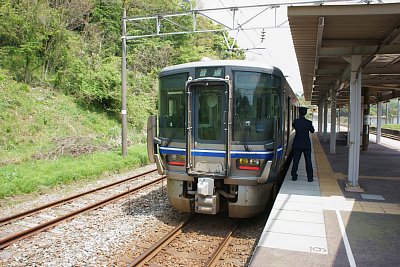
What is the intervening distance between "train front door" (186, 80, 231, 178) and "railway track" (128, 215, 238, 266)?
1.09 metres

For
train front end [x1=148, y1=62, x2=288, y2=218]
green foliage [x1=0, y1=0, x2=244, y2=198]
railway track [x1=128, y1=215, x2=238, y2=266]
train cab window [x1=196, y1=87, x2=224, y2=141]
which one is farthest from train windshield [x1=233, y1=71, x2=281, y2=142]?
green foliage [x1=0, y1=0, x2=244, y2=198]

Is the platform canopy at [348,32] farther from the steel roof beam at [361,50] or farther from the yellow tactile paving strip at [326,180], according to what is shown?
the yellow tactile paving strip at [326,180]

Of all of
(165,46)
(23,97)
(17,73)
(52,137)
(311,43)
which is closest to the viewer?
(311,43)

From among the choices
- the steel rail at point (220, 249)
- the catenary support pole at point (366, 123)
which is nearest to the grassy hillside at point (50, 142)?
the steel rail at point (220, 249)

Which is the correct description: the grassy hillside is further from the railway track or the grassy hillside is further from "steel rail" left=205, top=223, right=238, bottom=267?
"steel rail" left=205, top=223, right=238, bottom=267

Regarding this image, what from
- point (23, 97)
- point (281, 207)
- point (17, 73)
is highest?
point (17, 73)

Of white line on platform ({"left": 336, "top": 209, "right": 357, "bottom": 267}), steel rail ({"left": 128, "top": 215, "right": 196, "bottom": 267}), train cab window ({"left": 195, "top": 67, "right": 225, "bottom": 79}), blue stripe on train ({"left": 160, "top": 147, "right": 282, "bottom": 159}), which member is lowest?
steel rail ({"left": 128, "top": 215, "right": 196, "bottom": 267})

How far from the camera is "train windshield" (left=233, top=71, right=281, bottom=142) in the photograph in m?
5.95

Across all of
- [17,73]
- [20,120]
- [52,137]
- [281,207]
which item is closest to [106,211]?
[281,207]

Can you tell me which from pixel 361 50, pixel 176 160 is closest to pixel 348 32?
pixel 361 50

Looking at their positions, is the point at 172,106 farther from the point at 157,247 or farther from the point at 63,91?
the point at 63,91

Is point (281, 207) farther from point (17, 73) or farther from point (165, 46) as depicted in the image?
point (165, 46)

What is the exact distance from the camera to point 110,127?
1783 centimetres

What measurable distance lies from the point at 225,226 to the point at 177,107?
2458 mm
